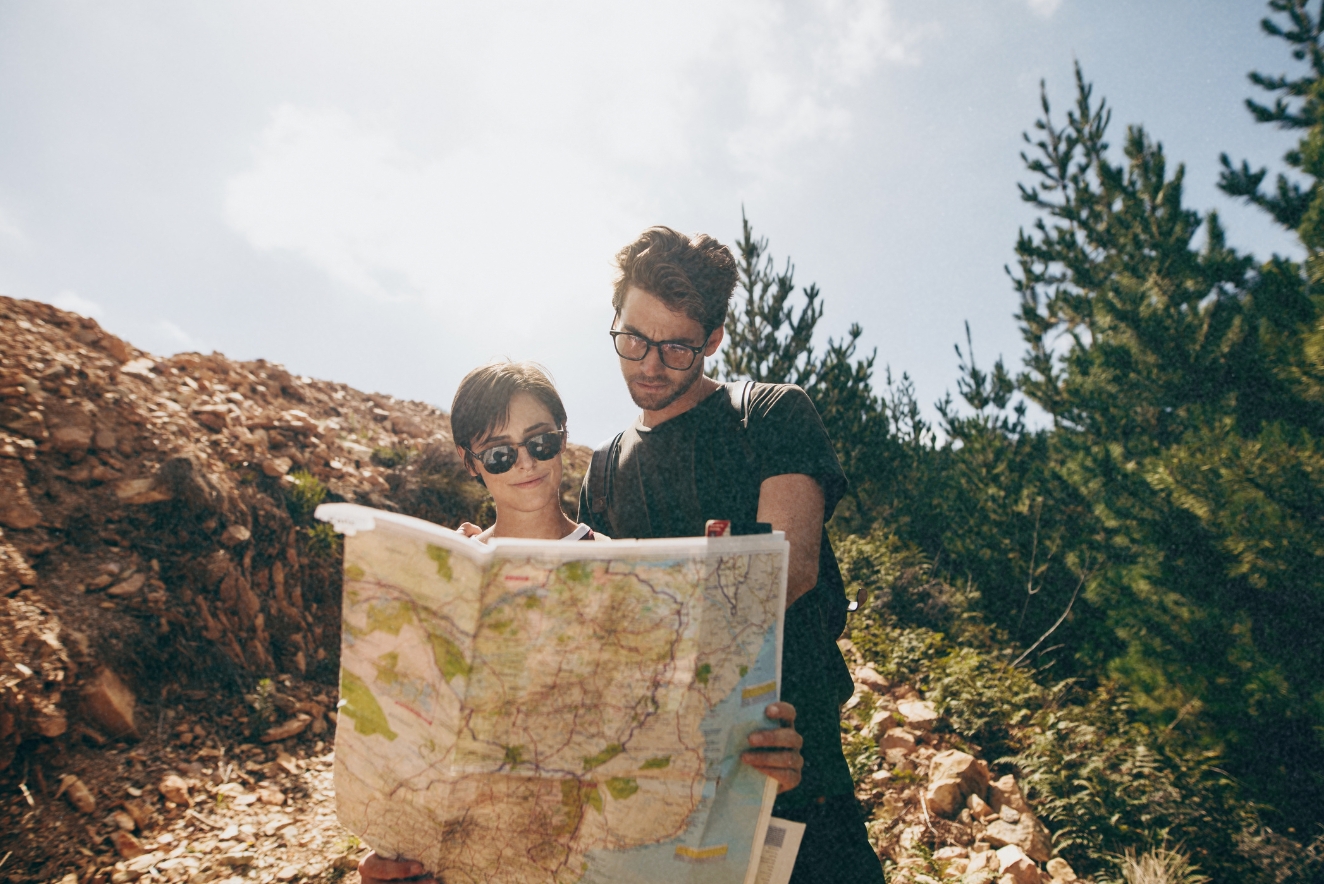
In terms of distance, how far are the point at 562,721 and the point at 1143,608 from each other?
738 cm

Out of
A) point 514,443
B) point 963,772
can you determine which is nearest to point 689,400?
point 514,443

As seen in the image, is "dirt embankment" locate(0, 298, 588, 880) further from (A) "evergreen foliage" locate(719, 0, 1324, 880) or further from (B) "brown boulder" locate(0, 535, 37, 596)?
(A) "evergreen foliage" locate(719, 0, 1324, 880)

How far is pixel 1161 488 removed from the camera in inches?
215

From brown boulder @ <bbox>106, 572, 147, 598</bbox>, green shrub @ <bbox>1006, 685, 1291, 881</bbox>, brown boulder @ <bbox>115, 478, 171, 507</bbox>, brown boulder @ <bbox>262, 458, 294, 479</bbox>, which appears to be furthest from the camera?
brown boulder @ <bbox>262, 458, 294, 479</bbox>

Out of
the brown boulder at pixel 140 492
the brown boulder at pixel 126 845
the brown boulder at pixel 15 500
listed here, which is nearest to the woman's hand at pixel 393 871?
the brown boulder at pixel 126 845

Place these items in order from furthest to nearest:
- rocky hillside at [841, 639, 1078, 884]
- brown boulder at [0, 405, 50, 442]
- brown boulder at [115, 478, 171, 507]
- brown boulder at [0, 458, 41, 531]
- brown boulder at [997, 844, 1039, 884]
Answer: brown boulder at [115, 478, 171, 507], brown boulder at [0, 405, 50, 442], brown boulder at [0, 458, 41, 531], rocky hillside at [841, 639, 1078, 884], brown boulder at [997, 844, 1039, 884]

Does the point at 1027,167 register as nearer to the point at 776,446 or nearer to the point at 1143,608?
the point at 1143,608

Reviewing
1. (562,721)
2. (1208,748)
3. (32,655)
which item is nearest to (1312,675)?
(1208,748)

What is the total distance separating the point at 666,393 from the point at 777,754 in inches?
38.8

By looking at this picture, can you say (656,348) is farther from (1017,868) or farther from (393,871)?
(1017,868)

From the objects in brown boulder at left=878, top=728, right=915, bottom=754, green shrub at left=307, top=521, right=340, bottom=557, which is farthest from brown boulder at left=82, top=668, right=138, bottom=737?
brown boulder at left=878, top=728, right=915, bottom=754

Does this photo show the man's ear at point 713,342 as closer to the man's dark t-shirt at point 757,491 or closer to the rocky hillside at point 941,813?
the man's dark t-shirt at point 757,491

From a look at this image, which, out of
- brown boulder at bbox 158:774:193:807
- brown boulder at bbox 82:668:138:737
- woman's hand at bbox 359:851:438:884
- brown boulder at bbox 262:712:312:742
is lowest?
brown boulder at bbox 158:774:193:807

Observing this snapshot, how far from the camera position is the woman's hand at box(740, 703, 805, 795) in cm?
89
